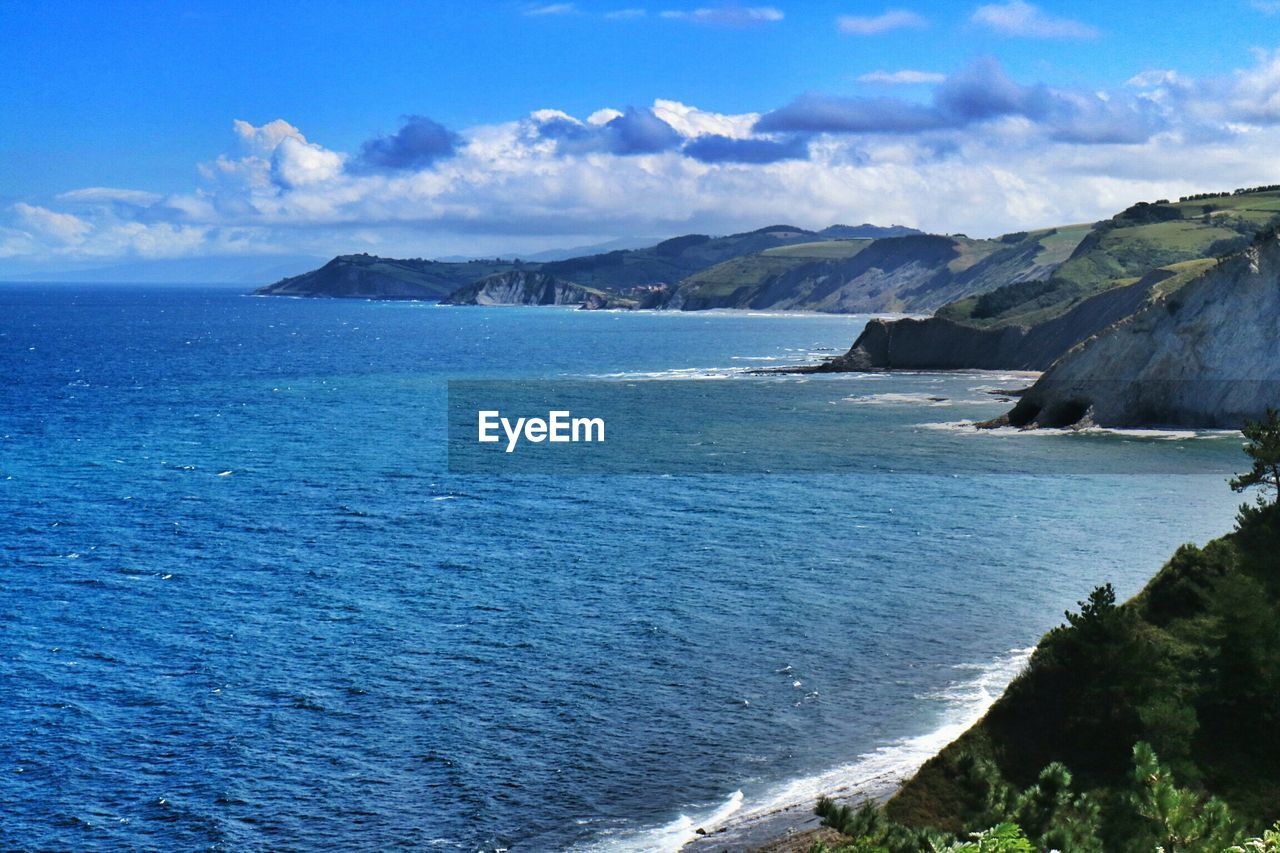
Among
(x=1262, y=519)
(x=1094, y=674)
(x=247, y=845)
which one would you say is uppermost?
(x=1262, y=519)

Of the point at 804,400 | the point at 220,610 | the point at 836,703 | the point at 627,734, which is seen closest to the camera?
the point at 627,734

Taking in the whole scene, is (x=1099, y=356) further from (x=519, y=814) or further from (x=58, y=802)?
(x=58, y=802)

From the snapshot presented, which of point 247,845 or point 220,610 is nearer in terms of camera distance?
point 247,845

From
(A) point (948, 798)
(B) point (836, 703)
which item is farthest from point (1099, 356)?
(A) point (948, 798)

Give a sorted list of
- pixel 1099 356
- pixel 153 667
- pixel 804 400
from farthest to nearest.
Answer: pixel 804 400 → pixel 1099 356 → pixel 153 667

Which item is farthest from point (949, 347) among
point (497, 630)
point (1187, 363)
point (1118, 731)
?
point (1118, 731)

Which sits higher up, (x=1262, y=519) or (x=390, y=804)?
(x=1262, y=519)

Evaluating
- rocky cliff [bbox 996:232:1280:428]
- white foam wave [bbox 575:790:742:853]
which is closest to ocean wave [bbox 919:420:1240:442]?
rocky cliff [bbox 996:232:1280:428]

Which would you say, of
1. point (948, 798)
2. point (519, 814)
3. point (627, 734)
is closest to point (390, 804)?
point (519, 814)
